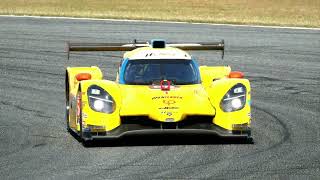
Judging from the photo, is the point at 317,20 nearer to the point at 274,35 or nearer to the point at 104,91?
the point at 274,35

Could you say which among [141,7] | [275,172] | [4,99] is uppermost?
[275,172]

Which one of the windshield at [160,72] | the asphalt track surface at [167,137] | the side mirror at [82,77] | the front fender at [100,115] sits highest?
the windshield at [160,72]

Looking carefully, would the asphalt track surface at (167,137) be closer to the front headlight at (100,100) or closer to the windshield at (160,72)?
the front headlight at (100,100)

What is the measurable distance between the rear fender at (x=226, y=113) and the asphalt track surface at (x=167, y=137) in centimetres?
29

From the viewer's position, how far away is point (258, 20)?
37594mm

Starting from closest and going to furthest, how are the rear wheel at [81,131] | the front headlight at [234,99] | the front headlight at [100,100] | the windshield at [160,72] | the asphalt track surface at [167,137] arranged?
the asphalt track surface at [167,137]
the rear wheel at [81,131]
the front headlight at [100,100]
the front headlight at [234,99]
the windshield at [160,72]

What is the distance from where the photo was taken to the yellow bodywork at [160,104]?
13078 millimetres

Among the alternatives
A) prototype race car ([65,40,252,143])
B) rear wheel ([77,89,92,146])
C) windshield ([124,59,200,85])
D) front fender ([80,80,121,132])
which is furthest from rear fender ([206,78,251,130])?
rear wheel ([77,89,92,146])

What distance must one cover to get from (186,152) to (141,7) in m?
33.9

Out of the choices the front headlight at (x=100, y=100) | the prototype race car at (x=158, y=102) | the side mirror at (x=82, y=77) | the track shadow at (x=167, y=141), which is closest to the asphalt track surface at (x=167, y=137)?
the track shadow at (x=167, y=141)

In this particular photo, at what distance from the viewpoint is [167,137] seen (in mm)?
13484

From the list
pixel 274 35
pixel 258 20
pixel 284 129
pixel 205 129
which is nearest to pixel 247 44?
pixel 274 35

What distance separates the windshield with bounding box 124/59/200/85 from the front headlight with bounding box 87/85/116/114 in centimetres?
75

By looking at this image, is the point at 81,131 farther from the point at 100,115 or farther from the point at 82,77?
the point at 82,77
